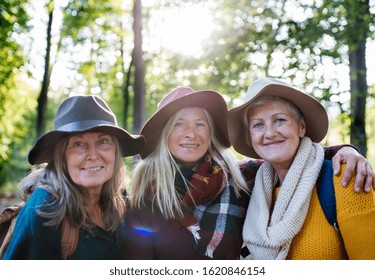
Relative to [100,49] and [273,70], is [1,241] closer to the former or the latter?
[273,70]

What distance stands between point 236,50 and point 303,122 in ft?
9.17

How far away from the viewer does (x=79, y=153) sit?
2.07 m

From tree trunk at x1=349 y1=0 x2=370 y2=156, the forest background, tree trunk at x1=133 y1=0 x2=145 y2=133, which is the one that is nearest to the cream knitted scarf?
the forest background

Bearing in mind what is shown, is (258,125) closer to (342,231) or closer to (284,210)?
(284,210)

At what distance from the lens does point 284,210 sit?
194 cm

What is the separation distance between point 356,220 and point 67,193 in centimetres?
152

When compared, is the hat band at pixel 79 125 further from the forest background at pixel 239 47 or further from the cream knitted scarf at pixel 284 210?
the forest background at pixel 239 47

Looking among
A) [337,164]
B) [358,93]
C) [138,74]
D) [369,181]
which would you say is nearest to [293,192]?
[337,164]

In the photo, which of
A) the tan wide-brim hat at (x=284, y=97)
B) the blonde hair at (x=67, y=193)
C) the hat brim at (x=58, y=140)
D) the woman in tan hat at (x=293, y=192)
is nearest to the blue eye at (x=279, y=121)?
the woman in tan hat at (x=293, y=192)

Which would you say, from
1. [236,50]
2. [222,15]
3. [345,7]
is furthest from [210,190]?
[222,15]

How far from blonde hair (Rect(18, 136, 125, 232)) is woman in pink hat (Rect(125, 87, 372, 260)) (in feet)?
0.36

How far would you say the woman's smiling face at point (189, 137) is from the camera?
2363 millimetres

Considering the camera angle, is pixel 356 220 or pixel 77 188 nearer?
pixel 356 220
